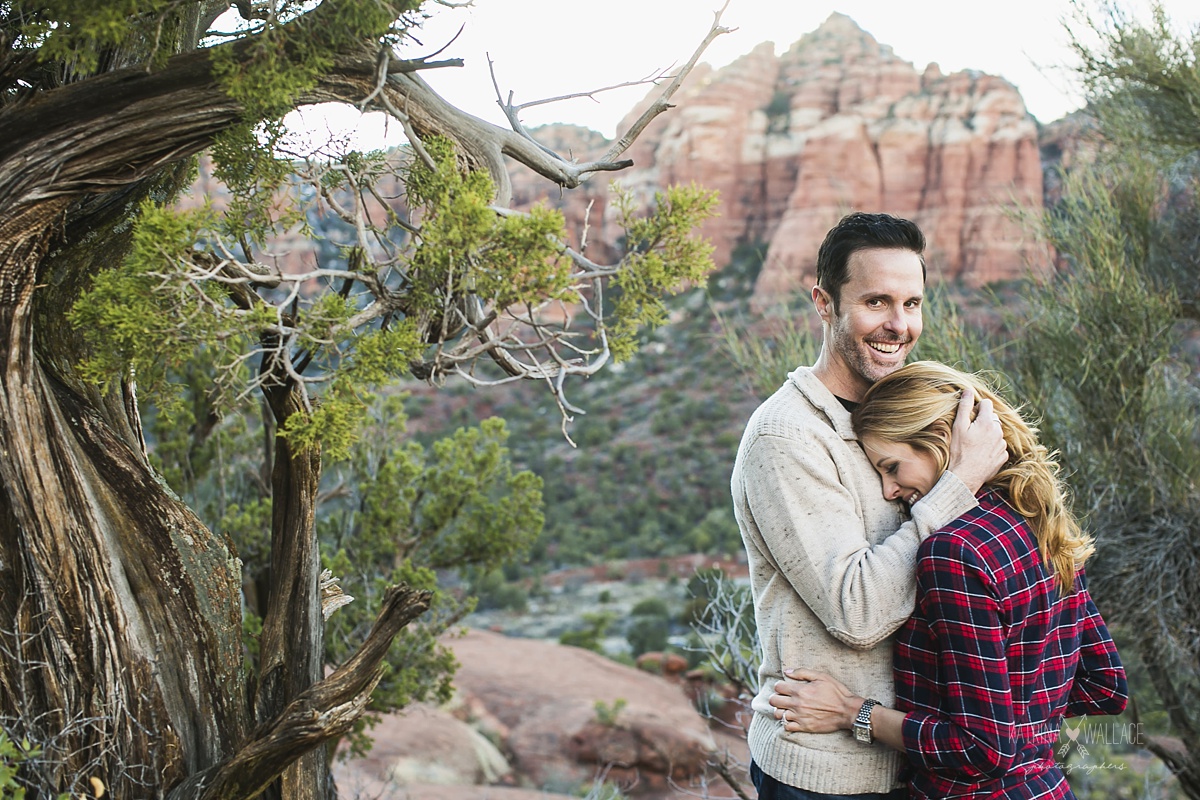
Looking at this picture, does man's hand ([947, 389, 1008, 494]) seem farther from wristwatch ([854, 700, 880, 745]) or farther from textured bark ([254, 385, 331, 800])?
textured bark ([254, 385, 331, 800])

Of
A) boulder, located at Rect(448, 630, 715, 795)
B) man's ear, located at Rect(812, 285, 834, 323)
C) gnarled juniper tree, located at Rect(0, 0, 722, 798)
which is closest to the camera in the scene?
man's ear, located at Rect(812, 285, 834, 323)

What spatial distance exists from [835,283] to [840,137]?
128 ft

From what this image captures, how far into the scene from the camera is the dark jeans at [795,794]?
1.72 meters

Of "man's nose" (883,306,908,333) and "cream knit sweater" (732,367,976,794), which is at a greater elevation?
"man's nose" (883,306,908,333)

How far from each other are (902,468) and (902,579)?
24cm

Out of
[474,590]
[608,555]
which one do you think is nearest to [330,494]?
[474,590]

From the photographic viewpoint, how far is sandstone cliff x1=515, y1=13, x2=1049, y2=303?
34562mm

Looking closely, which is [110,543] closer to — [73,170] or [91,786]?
[91,786]

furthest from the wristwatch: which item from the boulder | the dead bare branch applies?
the boulder

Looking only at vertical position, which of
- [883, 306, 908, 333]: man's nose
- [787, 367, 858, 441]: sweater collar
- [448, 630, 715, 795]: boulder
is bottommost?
[448, 630, 715, 795]: boulder

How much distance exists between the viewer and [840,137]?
38.2m

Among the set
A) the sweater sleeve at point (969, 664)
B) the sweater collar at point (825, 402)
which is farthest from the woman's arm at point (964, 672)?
the sweater collar at point (825, 402)

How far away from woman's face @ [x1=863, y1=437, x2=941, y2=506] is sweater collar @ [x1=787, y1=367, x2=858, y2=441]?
5 centimetres

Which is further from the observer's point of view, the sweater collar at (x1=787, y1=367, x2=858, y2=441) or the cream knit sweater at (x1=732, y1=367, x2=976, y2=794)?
the sweater collar at (x1=787, y1=367, x2=858, y2=441)
